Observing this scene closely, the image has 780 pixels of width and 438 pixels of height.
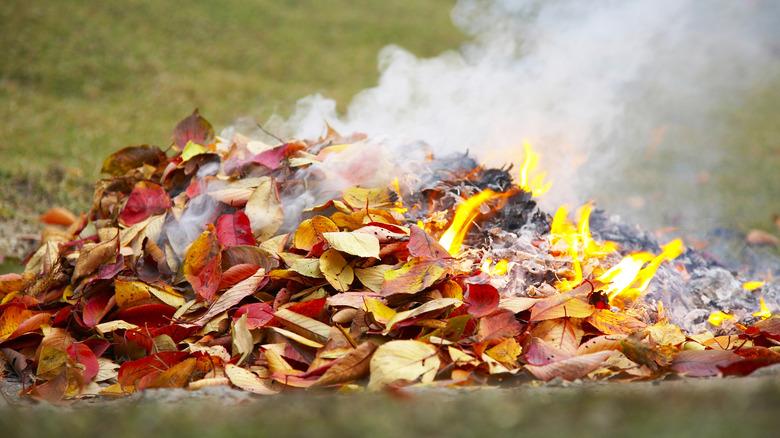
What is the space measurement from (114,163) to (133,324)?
1.11 metres

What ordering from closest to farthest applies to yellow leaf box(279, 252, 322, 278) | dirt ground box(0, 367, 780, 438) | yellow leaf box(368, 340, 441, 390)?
dirt ground box(0, 367, 780, 438) → yellow leaf box(368, 340, 441, 390) → yellow leaf box(279, 252, 322, 278)

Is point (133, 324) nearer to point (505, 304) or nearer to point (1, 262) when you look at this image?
point (505, 304)

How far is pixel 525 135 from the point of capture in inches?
150

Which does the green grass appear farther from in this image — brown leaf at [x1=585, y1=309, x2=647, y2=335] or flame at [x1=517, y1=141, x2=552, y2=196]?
brown leaf at [x1=585, y1=309, x2=647, y2=335]

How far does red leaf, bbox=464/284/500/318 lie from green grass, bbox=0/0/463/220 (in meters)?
3.15

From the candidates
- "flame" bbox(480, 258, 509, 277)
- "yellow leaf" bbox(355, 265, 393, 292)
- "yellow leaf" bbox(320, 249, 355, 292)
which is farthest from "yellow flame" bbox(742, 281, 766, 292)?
"yellow leaf" bbox(320, 249, 355, 292)

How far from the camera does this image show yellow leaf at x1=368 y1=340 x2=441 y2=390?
1976 mm

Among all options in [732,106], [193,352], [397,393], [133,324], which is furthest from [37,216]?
[732,106]

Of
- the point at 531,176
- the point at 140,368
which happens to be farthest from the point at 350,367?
the point at 531,176

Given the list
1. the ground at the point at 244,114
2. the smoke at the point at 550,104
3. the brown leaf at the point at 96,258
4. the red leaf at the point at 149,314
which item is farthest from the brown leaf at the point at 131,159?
the red leaf at the point at 149,314

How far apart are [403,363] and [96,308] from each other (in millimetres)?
1214

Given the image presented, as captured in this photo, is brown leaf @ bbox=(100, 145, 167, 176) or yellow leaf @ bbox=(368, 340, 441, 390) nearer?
yellow leaf @ bbox=(368, 340, 441, 390)

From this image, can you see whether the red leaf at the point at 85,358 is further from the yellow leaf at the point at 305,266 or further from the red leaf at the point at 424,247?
the red leaf at the point at 424,247

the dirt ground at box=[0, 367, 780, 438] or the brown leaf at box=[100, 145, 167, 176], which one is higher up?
the brown leaf at box=[100, 145, 167, 176]
